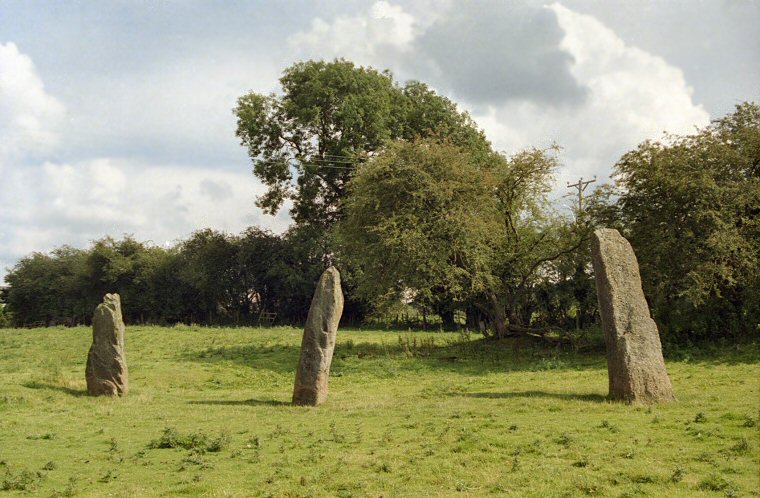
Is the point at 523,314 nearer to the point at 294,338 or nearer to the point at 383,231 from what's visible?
the point at 383,231

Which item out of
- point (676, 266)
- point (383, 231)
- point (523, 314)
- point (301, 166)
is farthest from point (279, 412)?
point (301, 166)

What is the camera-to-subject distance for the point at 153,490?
11.3 m

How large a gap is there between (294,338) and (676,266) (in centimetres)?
2069

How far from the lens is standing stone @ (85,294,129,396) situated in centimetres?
2216

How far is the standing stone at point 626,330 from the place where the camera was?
17406 mm

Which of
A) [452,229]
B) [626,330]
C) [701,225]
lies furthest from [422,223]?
[626,330]

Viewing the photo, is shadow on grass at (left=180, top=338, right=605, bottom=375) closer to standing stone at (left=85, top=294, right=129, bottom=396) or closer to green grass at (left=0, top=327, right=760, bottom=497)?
green grass at (left=0, top=327, right=760, bottom=497)

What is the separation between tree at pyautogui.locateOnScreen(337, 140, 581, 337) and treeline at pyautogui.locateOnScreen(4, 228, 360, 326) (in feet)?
71.8

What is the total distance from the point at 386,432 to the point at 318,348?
5.46m

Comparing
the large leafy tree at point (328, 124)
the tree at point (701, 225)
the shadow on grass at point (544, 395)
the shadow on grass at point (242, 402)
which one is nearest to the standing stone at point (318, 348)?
the shadow on grass at point (242, 402)

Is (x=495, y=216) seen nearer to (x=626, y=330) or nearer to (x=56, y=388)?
(x=626, y=330)

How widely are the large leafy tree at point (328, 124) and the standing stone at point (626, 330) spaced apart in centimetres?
3458

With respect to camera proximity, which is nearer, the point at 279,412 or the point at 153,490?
the point at 153,490

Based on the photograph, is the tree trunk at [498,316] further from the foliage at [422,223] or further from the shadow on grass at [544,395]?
the shadow on grass at [544,395]
